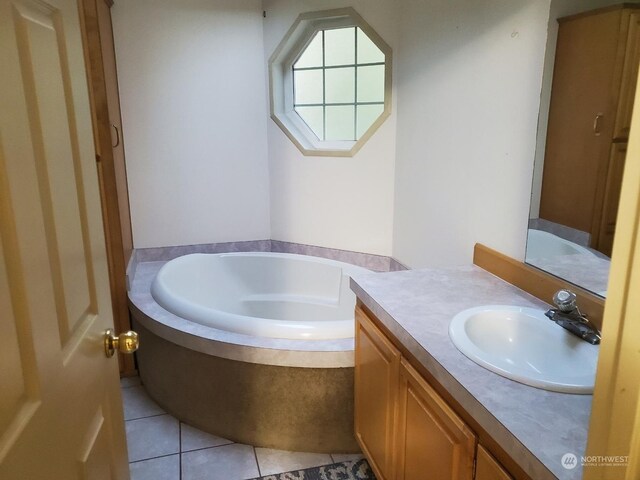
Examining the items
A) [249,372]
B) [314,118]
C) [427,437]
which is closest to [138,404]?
[249,372]

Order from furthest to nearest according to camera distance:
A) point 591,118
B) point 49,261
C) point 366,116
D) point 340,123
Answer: point 340,123 → point 366,116 → point 591,118 → point 49,261

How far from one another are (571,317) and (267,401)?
50.5 inches

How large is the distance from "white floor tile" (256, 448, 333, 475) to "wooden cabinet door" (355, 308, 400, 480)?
25 centimetres

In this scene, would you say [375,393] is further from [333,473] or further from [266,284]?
[266,284]

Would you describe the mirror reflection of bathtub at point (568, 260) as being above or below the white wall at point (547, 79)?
below

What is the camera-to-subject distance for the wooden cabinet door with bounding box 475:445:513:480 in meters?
0.98

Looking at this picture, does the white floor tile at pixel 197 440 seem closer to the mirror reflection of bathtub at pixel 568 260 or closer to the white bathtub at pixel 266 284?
the white bathtub at pixel 266 284

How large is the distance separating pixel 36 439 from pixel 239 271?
2573mm

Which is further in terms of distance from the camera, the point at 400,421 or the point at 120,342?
the point at 400,421

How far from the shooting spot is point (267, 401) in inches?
83.1

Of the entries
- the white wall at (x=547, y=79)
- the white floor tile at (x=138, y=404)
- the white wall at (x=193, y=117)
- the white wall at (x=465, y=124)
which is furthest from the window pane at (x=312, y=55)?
the white floor tile at (x=138, y=404)

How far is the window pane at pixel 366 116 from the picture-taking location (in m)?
3.06

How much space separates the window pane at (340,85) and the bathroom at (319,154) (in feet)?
1.22

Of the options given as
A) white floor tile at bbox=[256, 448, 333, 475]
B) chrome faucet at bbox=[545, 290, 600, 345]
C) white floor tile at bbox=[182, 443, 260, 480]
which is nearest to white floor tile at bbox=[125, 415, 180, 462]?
white floor tile at bbox=[182, 443, 260, 480]
